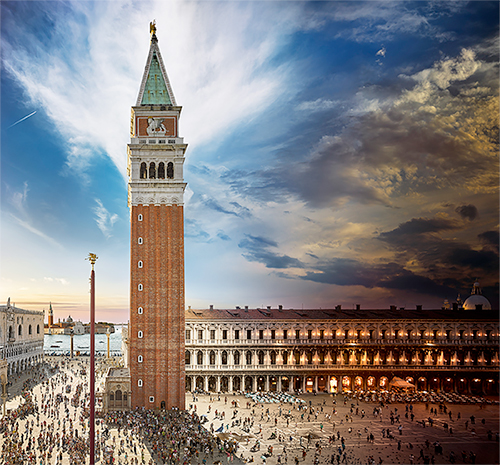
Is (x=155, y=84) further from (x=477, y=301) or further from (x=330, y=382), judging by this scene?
(x=477, y=301)

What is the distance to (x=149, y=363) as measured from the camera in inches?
2391

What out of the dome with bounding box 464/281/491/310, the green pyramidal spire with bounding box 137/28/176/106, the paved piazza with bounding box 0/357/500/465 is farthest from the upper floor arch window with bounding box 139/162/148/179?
the dome with bounding box 464/281/491/310

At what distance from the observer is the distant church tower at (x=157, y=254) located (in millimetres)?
60594

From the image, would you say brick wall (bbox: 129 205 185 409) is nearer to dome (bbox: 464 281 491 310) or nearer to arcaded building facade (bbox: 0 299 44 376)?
arcaded building facade (bbox: 0 299 44 376)

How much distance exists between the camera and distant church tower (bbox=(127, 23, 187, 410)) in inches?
2386

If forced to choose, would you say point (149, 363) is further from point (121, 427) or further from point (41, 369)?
point (41, 369)

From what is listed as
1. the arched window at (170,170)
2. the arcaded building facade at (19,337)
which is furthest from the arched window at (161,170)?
the arcaded building facade at (19,337)

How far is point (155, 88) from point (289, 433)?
172 feet

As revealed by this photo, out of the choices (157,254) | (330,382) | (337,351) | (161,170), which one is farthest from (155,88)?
(330,382)

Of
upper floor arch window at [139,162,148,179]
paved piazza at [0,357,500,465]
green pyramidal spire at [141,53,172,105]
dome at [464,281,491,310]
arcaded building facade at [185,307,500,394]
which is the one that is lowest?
paved piazza at [0,357,500,465]

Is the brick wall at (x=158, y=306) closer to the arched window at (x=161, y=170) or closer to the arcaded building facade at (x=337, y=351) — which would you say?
the arched window at (x=161, y=170)

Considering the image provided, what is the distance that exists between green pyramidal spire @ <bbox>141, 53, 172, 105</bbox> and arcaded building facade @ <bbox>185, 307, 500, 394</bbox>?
35930mm

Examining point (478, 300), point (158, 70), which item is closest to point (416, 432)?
point (478, 300)

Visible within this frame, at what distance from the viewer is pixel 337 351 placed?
76625 millimetres
